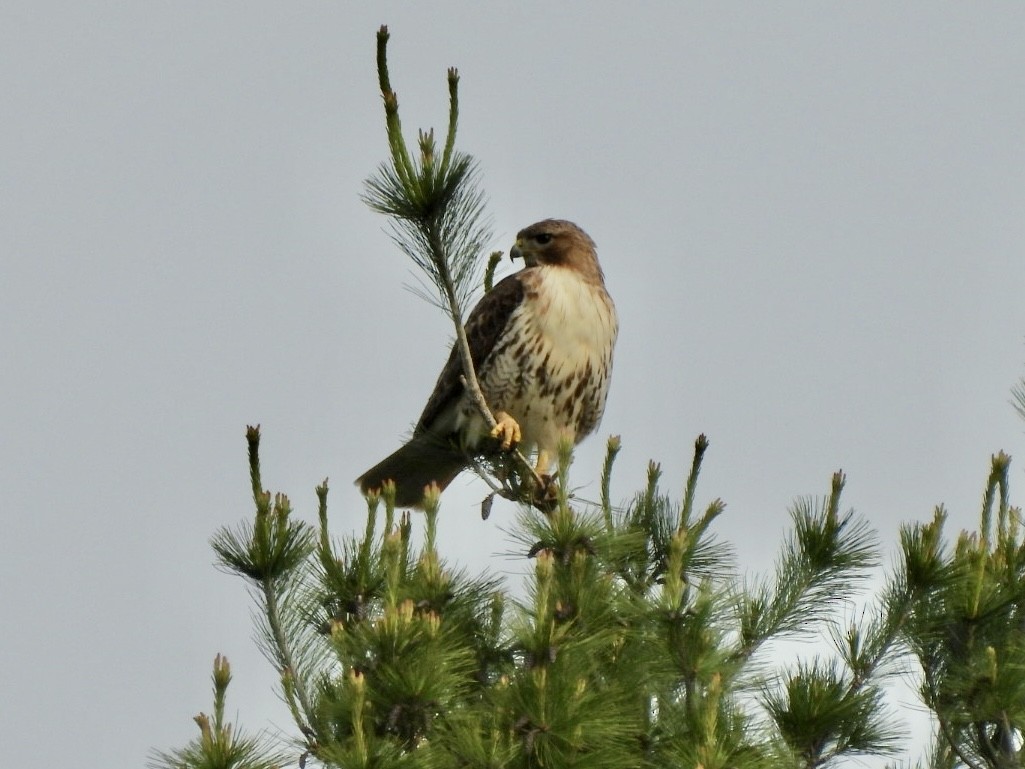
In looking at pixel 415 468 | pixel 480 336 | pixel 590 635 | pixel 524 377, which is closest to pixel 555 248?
pixel 480 336

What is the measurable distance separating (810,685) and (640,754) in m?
0.56

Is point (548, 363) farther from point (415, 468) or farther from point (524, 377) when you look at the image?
point (415, 468)

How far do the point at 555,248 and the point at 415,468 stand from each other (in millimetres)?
1346

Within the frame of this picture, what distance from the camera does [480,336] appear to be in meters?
7.13

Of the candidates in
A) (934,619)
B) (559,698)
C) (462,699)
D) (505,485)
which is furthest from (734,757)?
(505,485)

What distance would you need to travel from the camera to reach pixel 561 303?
23.4ft

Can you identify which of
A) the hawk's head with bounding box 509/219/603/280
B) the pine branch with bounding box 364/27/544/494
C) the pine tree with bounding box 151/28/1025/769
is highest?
the hawk's head with bounding box 509/219/603/280

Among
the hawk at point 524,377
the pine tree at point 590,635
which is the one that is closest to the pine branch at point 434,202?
the pine tree at point 590,635

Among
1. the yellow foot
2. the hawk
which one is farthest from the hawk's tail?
the yellow foot

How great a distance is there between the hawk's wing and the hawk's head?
259 mm

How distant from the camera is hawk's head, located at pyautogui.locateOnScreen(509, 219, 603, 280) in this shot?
759 centimetres

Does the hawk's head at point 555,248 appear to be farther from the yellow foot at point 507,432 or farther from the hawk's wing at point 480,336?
the yellow foot at point 507,432

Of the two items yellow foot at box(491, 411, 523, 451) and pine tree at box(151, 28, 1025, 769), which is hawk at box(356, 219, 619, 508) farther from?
pine tree at box(151, 28, 1025, 769)

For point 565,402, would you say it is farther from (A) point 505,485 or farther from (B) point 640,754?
(B) point 640,754
